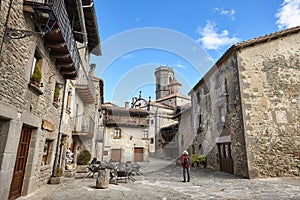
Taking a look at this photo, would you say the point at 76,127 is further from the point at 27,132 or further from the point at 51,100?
the point at 27,132

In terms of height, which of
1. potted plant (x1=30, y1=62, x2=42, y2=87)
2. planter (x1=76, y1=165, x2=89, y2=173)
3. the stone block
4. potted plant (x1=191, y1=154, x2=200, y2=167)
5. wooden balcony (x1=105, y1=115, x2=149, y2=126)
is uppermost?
wooden balcony (x1=105, y1=115, x2=149, y2=126)

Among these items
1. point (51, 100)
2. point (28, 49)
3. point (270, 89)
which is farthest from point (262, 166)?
point (28, 49)

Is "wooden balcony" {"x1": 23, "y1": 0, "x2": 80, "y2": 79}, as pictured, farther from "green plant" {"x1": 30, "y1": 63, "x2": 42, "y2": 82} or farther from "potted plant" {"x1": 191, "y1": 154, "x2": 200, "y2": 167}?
"potted plant" {"x1": 191, "y1": 154, "x2": 200, "y2": 167}

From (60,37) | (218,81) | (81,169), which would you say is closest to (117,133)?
(81,169)

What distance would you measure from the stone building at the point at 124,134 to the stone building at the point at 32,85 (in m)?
12.4

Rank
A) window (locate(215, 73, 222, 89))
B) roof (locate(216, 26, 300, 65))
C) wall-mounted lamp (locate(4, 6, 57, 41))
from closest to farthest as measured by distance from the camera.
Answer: wall-mounted lamp (locate(4, 6, 57, 41)), roof (locate(216, 26, 300, 65)), window (locate(215, 73, 222, 89))

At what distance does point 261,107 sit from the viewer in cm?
952

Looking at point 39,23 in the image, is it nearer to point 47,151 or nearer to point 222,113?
point 47,151

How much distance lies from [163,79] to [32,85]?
148 feet

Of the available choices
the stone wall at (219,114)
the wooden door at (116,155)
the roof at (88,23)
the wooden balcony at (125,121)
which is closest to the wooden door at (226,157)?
the stone wall at (219,114)

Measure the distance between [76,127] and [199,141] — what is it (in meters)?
9.56

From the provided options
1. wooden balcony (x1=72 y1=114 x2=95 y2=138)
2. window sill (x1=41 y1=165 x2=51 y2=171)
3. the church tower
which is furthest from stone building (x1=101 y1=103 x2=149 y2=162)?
the church tower

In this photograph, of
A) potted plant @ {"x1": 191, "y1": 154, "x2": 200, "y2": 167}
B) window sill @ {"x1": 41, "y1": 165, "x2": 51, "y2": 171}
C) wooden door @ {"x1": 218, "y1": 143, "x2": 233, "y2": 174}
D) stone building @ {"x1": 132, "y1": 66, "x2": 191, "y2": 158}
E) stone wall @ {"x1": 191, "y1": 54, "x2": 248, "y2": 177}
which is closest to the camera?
window sill @ {"x1": 41, "y1": 165, "x2": 51, "y2": 171}

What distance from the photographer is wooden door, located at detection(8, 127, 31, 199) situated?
4.83m
